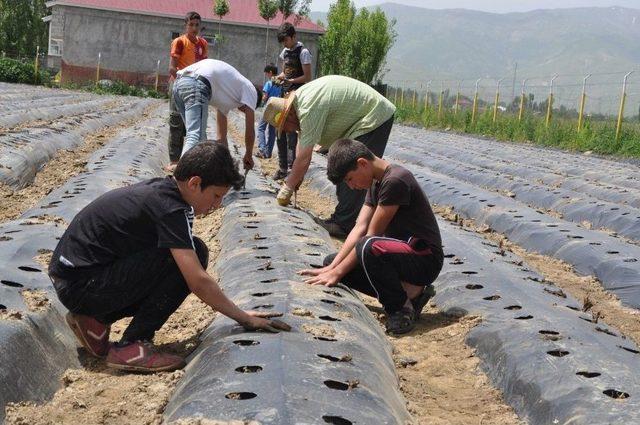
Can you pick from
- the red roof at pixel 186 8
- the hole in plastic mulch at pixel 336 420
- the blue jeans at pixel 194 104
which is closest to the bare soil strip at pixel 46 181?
the blue jeans at pixel 194 104

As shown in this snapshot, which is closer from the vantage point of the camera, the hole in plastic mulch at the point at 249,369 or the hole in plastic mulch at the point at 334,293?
the hole in plastic mulch at the point at 249,369

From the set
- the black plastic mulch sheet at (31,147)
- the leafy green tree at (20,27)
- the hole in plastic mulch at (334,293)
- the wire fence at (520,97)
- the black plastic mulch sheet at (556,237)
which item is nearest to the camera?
the hole in plastic mulch at (334,293)

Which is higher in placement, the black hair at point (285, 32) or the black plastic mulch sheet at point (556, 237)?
the black hair at point (285, 32)

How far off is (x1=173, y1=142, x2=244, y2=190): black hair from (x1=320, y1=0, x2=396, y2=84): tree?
33.8 m

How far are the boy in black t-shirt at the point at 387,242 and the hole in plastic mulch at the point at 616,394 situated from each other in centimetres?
130

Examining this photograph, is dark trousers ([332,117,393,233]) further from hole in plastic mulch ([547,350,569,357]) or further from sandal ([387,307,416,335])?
hole in plastic mulch ([547,350,569,357])

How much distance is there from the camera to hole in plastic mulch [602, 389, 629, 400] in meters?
2.93

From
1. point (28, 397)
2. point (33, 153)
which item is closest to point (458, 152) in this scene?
point (33, 153)

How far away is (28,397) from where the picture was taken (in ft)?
9.18

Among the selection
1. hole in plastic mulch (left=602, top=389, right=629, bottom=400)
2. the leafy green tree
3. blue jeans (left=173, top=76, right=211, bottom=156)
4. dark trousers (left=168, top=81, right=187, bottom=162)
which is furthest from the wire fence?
the leafy green tree

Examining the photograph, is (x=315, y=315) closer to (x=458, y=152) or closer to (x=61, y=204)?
(x=61, y=204)

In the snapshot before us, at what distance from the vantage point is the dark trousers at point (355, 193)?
5648 millimetres

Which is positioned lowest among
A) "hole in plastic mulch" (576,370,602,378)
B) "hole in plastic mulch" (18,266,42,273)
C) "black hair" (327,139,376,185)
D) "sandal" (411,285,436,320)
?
"sandal" (411,285,436,320)

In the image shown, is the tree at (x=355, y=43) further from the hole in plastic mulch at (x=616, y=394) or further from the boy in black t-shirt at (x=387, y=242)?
the hole in plastic mulch at (x=616, y=394)
